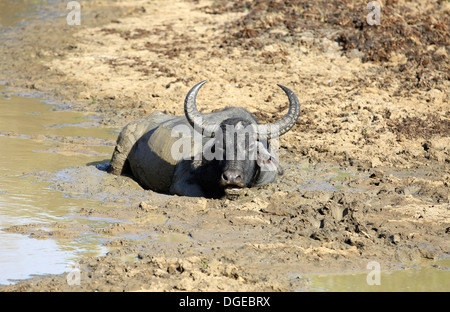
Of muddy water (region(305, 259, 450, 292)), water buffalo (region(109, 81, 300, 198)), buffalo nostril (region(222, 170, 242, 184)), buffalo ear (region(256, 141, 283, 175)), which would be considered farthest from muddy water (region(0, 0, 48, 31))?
muddy water (region(305, 259, 450, 292))

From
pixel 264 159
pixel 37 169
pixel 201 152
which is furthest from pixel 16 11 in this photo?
pixel 264 159

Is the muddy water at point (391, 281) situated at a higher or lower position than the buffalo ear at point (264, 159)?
lower

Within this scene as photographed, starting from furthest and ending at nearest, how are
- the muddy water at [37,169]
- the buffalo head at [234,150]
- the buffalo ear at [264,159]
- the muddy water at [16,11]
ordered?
1. the muddy water at [16,11]
2. the buffalo ear at [264,159]
3. the buffalo head at [234,150]
4. the muddy water at [37,169]

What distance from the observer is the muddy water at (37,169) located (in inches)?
237

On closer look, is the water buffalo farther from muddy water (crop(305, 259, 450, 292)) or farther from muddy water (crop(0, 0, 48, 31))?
muddy water (crop(0, 0, 48, 31))

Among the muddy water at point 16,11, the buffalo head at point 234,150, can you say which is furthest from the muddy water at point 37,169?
the muddy water at point 16,11

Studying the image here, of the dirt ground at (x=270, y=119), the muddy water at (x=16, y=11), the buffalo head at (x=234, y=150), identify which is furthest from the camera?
the muddy water at (x=16, y=11)

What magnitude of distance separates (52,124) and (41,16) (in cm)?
1043

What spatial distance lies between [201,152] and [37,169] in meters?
2.57

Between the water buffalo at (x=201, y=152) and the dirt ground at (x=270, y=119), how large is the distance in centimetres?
37

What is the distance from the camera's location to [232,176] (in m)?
7.71

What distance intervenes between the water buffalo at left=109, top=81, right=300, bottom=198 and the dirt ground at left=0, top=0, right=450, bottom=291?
370 mm

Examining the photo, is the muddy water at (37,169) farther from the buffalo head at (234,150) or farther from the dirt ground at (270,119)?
the buffalo head at (234,150)
